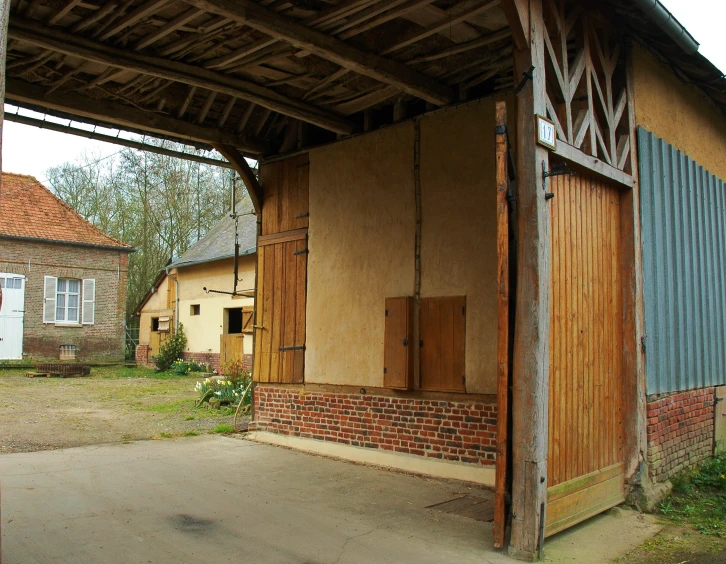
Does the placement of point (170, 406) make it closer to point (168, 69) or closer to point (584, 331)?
point (168, 69)

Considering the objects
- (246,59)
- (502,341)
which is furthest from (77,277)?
(502,341)

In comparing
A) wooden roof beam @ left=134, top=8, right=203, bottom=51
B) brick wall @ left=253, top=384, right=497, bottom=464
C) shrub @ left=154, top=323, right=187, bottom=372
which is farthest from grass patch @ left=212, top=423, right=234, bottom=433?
shrub @ left=154, top=323, right=187, bottom=372

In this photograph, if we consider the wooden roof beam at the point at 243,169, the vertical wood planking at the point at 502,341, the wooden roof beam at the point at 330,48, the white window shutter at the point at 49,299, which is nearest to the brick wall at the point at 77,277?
the white window shutter at the point at 49,299

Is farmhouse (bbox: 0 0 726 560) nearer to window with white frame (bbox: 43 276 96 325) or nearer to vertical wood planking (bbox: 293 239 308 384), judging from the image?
vertical wood planking (bbox: 293 239 308 384)

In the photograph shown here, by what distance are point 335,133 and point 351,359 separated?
3.21 metres

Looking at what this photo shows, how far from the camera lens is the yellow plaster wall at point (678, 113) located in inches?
275

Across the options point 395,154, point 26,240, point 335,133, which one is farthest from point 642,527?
point 26,240

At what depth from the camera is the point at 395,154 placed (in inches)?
330

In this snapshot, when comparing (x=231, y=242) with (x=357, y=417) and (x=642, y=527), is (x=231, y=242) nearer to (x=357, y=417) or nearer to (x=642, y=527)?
(x=357, y=417)

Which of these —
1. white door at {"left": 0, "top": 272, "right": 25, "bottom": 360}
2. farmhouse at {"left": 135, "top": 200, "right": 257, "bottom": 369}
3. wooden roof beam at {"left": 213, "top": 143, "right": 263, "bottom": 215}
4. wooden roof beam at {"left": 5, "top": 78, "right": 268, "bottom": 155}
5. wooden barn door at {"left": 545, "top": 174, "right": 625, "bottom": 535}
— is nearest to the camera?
wooden barn door at {"left": 545, "top": 174, "right": 625, "bottom": 535}

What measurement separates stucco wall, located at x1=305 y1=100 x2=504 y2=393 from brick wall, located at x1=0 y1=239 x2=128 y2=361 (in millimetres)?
19116

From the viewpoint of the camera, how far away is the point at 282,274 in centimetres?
984

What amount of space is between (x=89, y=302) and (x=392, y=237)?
21376 millimetres

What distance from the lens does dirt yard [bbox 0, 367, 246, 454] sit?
991cm
